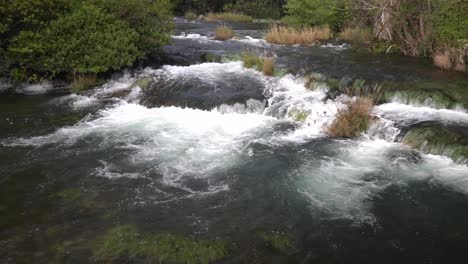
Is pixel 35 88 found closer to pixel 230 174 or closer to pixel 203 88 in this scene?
pixel 203 88

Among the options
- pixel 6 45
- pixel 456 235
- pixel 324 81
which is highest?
pixel 6 45

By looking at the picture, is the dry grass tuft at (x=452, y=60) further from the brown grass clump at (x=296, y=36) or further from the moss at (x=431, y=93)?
the brown grass clump at (x=296, y=36)

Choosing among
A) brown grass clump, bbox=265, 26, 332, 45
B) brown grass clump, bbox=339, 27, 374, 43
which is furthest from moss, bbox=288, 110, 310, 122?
brown grass clump, bbox=339, 27, 374, 43

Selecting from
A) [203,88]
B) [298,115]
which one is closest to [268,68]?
[203,88]

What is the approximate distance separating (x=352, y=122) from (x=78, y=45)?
9389mm

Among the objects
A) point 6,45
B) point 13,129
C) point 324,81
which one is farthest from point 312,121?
point 6,45

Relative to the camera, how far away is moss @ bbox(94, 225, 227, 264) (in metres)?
6.27

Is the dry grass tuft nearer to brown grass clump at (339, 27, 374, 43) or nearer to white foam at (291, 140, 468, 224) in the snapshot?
brown grass clump at (339, 27, 374, 43)

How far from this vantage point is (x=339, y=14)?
21.9 metres

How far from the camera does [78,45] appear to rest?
1423cm

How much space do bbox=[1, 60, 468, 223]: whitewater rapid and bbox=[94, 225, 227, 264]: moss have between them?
1.57 meters

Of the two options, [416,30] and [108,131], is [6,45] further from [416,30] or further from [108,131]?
[416,30]

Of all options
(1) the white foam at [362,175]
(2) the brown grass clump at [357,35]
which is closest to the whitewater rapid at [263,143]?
(1) the white foam at [362,175]

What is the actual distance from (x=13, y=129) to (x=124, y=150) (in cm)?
352
